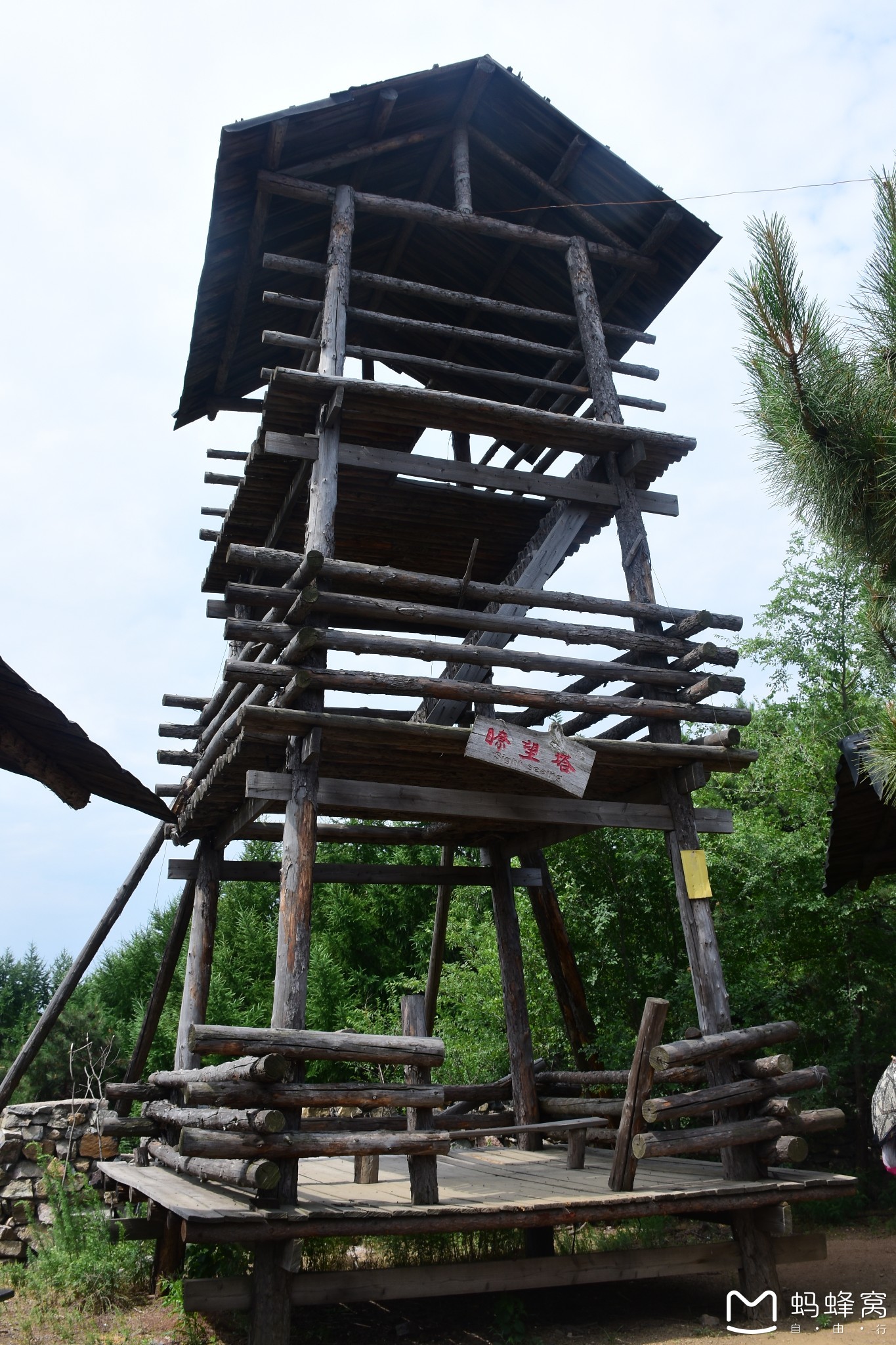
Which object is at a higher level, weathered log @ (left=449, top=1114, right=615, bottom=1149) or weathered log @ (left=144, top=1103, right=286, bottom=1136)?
weathered log @ (left=144, top=1103, right=286, bottom=1136)

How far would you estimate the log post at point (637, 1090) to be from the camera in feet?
22.0

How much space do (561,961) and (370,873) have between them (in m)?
2.49

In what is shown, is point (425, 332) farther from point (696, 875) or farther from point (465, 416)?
→ point (696, 875)

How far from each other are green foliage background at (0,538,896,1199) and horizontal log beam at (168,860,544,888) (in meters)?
2.33

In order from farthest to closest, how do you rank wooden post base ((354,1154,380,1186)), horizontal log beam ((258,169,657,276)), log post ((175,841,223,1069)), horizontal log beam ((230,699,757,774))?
1. log post ((175,841,223,1069))
2. horizontal log beam ((258,169,657,276))
3. wooden post base ((354,1154,380,1186))
4. horizontal log beam ((230,699,757,774))

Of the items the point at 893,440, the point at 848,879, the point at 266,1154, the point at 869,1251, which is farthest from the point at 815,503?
the point at 869,1251

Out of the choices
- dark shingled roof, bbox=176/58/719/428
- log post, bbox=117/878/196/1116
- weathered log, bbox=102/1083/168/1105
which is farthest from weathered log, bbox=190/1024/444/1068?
dark shingled roof, bbox=176/58/719/428

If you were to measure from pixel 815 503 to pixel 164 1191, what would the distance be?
6.22 m

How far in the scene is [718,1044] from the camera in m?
7.09

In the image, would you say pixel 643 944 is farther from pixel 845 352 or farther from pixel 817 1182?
pixel 845 352

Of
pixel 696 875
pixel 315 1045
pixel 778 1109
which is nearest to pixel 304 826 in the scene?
Result: pixel 315 1045

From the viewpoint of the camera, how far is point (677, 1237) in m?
10.1

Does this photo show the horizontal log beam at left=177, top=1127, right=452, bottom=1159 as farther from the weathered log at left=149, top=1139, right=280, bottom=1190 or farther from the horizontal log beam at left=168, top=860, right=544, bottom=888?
the horizontal log beam at left=168, top=860, right=544, bottom=888

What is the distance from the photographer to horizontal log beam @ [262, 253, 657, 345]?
29.2 feet
